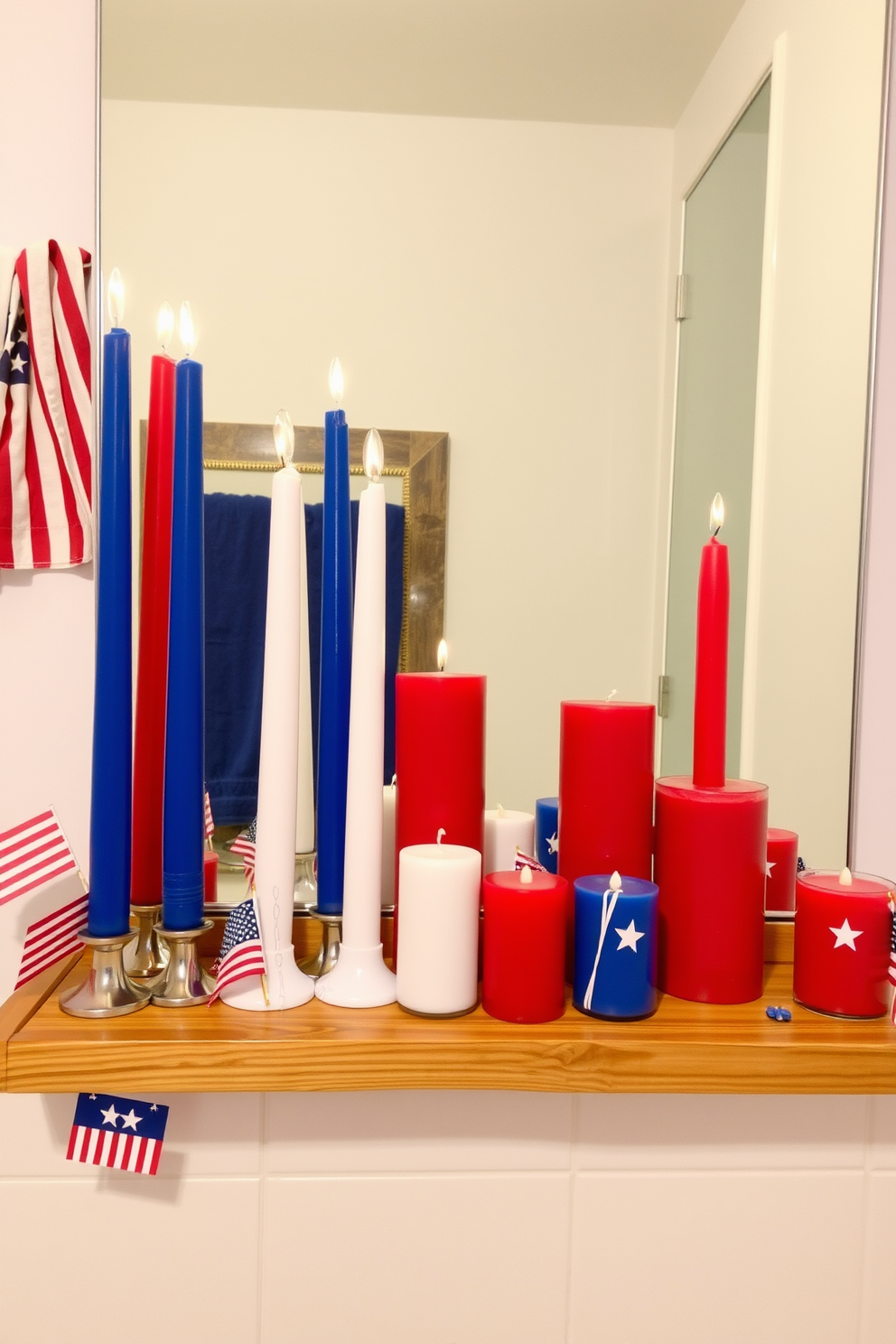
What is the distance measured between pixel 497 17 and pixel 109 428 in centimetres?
41

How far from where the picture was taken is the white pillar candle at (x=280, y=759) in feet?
1.75

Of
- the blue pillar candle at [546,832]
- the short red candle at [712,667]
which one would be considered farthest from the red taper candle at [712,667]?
the blue pillar candle at [546,832]

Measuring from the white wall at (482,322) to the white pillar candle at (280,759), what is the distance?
124mm

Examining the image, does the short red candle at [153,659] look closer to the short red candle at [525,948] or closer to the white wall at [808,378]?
the short red candle at [525,948]

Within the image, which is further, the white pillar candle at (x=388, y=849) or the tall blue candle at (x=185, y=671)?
the white pillar candle at (x=388, y=849)

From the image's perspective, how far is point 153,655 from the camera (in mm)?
569

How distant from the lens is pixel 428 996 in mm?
531

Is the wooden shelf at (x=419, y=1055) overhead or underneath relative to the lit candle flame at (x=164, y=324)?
underneath

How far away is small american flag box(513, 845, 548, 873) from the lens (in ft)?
1.88

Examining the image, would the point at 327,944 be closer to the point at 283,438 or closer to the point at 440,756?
the point at 440,756

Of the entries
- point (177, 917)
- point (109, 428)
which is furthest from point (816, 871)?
point (109, 428)

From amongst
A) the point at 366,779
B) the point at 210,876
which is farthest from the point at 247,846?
the point at 366,779

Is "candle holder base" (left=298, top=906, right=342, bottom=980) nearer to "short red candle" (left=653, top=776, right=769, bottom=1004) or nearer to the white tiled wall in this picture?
the white tiled wall

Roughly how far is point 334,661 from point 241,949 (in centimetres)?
18
